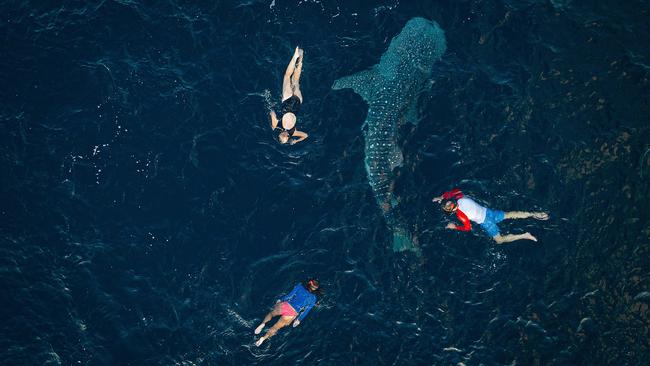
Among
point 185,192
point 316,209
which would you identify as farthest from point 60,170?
point 316,209

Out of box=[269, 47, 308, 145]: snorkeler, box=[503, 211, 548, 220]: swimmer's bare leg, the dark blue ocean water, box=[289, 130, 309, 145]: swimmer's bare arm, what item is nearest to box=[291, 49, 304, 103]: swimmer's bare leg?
box=[269, 47, 308, 145]: snorkeler

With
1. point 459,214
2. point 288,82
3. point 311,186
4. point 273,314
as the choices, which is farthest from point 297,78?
point 273,314

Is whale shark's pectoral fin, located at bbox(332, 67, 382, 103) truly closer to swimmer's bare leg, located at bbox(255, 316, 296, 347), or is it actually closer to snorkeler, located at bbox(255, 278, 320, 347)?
snorkeler, located at bbox(255, 278, 320, 347)

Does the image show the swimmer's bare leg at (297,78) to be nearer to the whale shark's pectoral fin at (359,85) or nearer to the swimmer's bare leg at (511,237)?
the whale shark's pectoral fin at (359,85)

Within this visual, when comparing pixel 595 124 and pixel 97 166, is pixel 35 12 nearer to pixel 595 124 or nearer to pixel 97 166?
pixel 97 166

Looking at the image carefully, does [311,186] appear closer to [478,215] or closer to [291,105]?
[291,105]

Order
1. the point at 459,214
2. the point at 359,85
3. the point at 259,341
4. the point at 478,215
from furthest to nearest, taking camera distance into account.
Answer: the point at 359,85 → the point at 259,341 → the point at 459,214 → the point at 478,215
